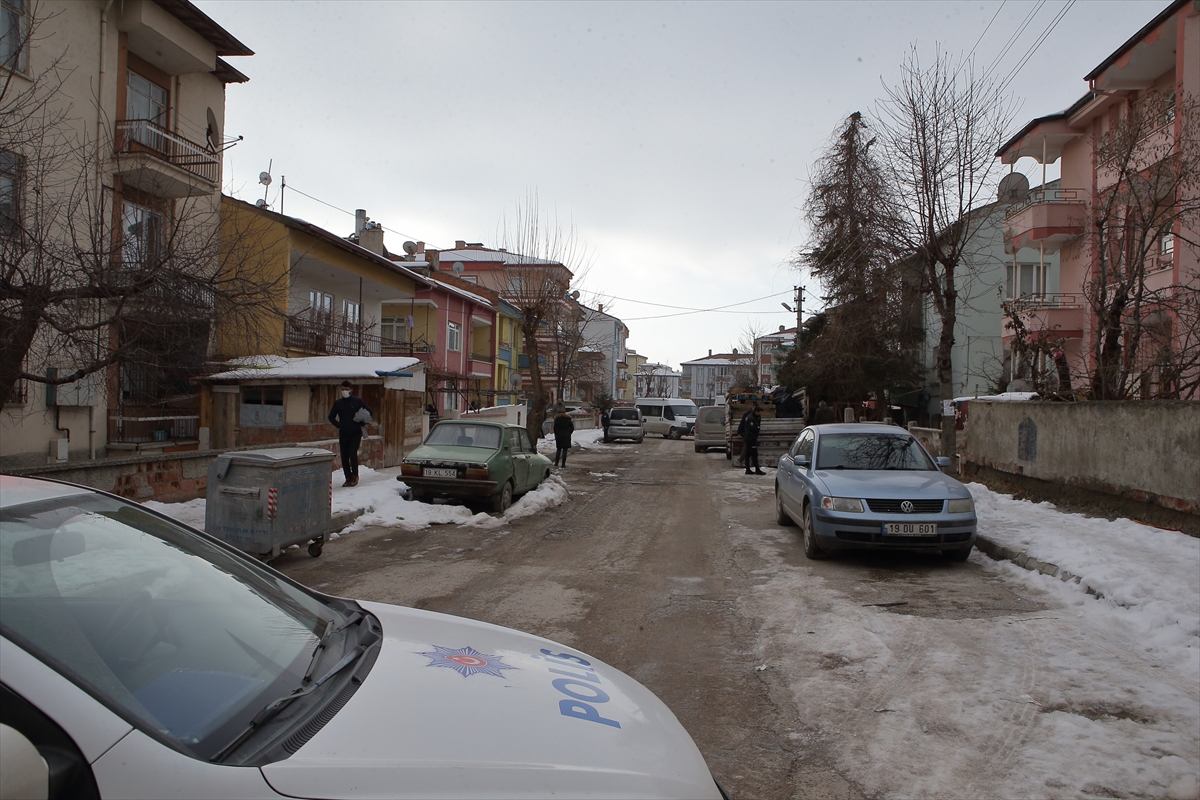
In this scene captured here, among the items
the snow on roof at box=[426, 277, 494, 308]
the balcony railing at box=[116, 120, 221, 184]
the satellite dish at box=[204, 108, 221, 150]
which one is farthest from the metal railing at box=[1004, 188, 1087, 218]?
the snow on roof at box=[426, 277, 494, 308]

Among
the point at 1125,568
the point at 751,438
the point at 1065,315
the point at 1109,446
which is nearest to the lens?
the point at 1125,568

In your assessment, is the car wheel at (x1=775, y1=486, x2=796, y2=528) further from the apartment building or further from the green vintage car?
the apartment building

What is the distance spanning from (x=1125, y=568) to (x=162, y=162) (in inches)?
697

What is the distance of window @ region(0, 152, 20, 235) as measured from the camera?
25.8 feet

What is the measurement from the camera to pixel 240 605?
8.51 feet

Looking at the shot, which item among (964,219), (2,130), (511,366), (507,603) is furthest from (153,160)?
(511,366)

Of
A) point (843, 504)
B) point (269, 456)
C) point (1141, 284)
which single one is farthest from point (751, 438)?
point (269, 456)

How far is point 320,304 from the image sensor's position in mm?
26859

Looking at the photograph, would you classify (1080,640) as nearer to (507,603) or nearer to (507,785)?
(507,603)

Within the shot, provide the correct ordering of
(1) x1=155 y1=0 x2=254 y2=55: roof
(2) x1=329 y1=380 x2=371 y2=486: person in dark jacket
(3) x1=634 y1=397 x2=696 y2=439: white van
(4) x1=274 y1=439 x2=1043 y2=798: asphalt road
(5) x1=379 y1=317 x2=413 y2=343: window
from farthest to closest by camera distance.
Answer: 1. (3) x1=634 y1=397 x2=696 y2=439: white van
2. (5) x1=379 y1=317 x2=413 y2=343: window
3. (1) x1=155 y1=0 x2=254 y2=55: roof
4. (2) x1=329 y1=380 x2=371 y2=486: person in dark jacket
5. (4) x1=274 y1=439 x2=1043 y2=798: asphalt road

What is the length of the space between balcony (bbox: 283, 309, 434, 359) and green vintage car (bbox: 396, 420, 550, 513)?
33.5 feet

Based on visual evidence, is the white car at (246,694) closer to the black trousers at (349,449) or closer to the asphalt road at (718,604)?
the asphalt road at (718,604)

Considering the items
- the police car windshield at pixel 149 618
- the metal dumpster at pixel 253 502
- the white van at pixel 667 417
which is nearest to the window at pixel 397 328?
the white van at pixel 667 417

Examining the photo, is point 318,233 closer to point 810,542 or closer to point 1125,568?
point 810,542
